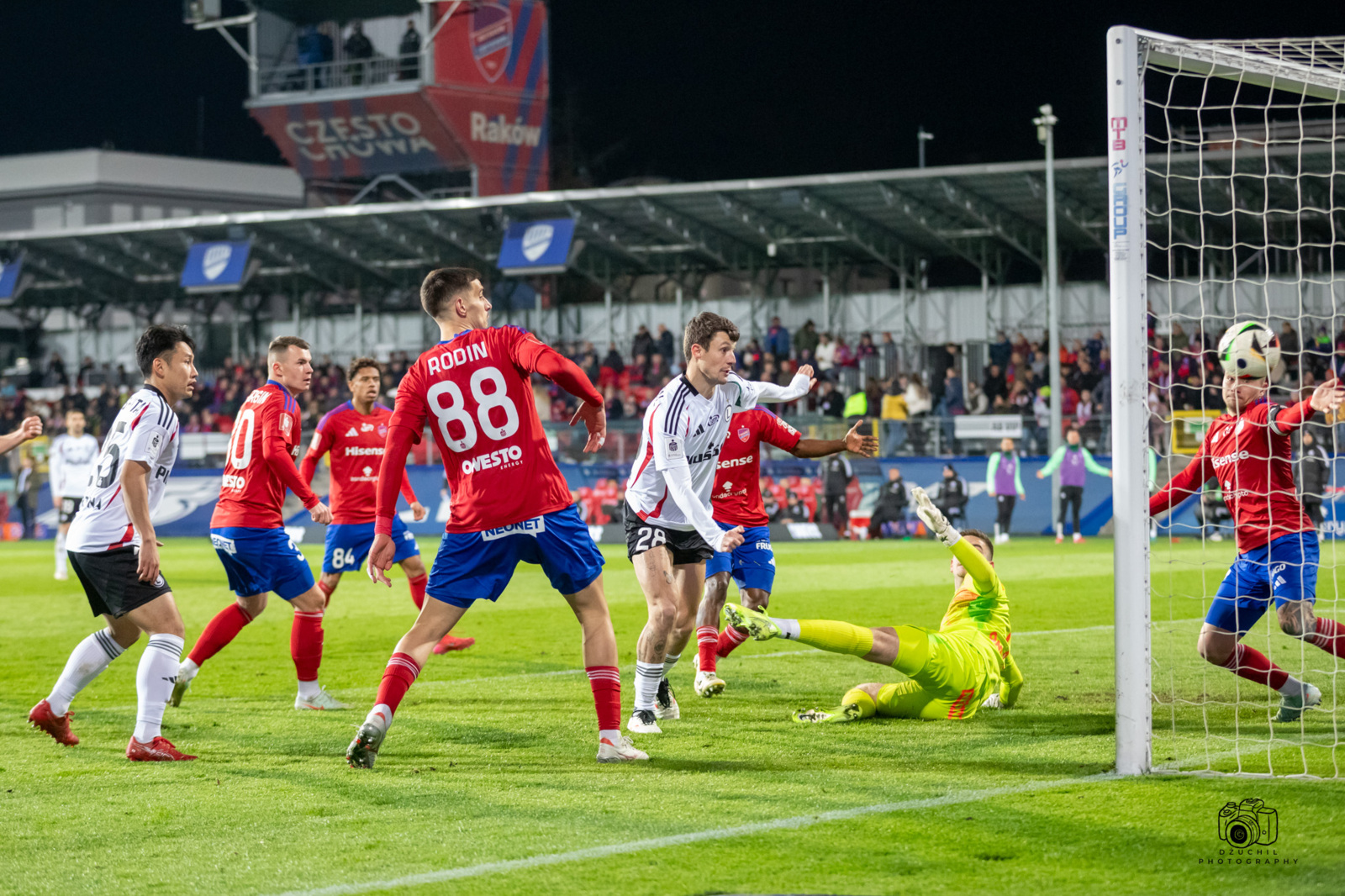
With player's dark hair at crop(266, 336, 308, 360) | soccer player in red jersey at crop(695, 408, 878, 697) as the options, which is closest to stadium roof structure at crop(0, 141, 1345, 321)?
soccer player in red jersey at crop(695, 408, 878, 697)

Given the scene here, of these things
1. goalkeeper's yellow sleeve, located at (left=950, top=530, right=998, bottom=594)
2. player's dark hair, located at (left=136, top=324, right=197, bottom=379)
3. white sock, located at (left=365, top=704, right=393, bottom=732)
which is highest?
player's dark hair, located at (left=136, top=324, right=197, bottom=379)

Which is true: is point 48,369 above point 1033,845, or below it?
above

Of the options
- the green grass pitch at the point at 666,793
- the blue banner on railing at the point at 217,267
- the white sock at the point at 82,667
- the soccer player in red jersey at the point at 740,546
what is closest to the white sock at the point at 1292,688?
the green grass pitch at the point at 666,793

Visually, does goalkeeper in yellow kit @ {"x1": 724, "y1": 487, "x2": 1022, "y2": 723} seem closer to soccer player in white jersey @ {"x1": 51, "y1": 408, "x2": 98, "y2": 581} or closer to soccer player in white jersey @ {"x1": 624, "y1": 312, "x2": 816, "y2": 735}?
soccer player in white jersey @ {"x1": 624, "y1": 312, "x2": 816, "y2": 735}

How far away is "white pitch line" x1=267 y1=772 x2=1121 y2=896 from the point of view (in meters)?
4.30

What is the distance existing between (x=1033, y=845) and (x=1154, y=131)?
382 centimetres

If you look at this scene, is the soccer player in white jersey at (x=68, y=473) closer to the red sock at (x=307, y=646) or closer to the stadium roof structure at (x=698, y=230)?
the red sock at (x=307, y=646)

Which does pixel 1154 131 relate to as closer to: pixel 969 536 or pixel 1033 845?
pixel 969 536

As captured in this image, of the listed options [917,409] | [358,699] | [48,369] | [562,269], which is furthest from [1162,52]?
[48,369]

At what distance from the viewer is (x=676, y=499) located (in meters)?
6.99

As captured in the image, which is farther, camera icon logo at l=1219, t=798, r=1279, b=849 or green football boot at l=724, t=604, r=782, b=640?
green football boot at l=724, t=604, r=782, b=640

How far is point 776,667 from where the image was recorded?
9758 millimetres

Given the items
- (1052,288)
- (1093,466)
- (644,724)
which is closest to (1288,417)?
(644,724)

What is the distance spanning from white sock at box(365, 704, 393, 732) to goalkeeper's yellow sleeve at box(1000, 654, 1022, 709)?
11.3 feet
